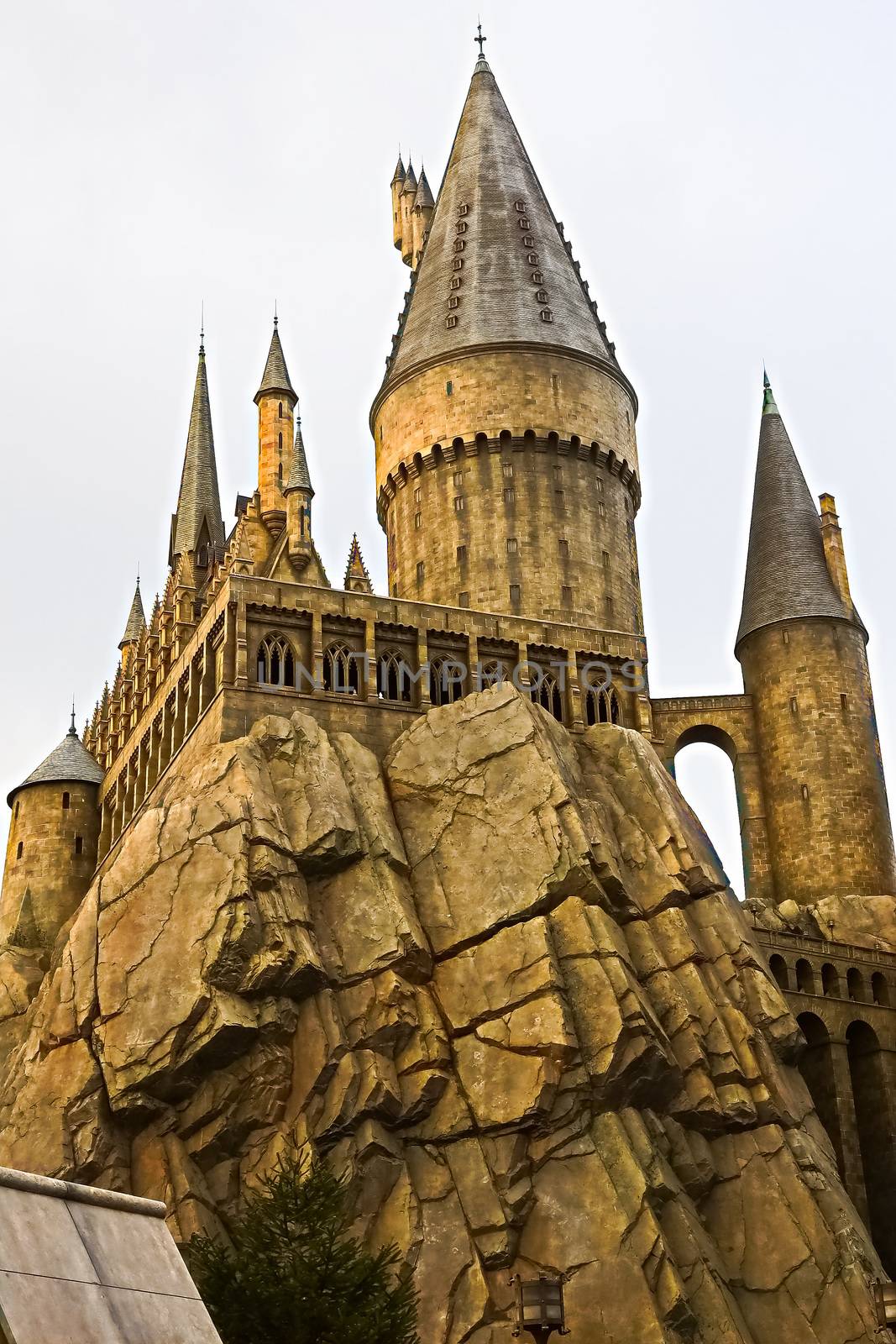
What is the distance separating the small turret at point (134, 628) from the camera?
80.7 metres

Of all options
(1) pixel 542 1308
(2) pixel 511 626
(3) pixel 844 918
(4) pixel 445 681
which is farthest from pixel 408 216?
(1) pixel 542 1308

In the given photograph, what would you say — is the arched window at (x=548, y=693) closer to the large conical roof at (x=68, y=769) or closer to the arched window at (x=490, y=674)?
the arched window at (x=490, y=674)

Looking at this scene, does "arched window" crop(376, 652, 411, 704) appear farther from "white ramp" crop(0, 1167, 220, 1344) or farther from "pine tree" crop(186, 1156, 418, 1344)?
"white ramp" crop(0, 1167, 220, 1344)

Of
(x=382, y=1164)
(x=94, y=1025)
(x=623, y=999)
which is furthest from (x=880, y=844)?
(x=94, y=1025)

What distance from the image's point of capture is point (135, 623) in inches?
3332

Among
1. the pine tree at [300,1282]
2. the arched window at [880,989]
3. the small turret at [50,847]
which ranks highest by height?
the small turret at [50,847]

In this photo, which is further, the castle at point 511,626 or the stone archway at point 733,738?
the stone archway at point 733,738

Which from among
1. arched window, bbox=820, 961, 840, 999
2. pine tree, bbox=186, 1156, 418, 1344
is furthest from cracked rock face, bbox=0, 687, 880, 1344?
arched window, bbox=820, 961, 840, 999

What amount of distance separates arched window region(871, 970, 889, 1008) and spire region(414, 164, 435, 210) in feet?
158

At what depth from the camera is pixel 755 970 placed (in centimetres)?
5259

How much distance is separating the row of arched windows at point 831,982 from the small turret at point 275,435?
87.9ft

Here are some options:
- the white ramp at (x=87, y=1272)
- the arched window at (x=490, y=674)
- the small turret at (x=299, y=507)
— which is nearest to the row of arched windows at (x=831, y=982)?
the arched window at (x=490, y=674)

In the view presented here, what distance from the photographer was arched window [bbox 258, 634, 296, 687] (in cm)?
5644

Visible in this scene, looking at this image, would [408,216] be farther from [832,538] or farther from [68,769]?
[68,769]
